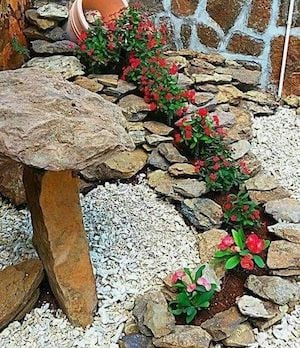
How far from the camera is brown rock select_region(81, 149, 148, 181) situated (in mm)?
2672

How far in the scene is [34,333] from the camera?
202cm

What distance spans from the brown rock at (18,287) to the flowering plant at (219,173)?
89cm

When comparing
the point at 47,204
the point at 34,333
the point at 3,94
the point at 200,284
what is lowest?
the point at 34,333

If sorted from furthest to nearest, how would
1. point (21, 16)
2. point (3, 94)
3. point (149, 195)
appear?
1. point (21, 16)
2. point (149, 195)
3. point (3, 94)

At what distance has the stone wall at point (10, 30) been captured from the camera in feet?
10.2

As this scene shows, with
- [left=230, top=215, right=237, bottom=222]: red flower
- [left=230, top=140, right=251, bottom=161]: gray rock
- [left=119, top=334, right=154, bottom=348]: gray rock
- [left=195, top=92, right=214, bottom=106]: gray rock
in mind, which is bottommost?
[left=119, top=334, right=154, bottom=348]: gray rock

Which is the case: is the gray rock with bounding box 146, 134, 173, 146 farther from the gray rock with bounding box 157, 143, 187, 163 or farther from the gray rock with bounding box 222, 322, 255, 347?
the gray rock with bounding box 222, 322, 255, 347

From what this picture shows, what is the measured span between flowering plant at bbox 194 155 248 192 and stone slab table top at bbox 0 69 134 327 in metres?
0.76

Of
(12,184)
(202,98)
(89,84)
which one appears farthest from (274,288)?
(89,84)

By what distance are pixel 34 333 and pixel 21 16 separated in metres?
2.07

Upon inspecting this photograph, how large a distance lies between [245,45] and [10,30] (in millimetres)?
1481

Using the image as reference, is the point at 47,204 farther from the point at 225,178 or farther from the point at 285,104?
the point at 285,104

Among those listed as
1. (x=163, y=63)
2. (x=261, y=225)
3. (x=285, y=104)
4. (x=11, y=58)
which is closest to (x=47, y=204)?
(x=261, y=225)

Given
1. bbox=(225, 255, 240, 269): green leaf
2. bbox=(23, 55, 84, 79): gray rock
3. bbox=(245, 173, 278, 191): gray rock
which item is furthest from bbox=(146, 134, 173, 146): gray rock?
bbox=(225, 255, 240, 269): green leaf
